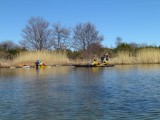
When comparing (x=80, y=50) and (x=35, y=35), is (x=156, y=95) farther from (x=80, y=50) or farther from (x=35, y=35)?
(x=35, y=35)

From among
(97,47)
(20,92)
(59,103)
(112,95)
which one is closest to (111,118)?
(59,103)

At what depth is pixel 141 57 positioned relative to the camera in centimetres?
4438

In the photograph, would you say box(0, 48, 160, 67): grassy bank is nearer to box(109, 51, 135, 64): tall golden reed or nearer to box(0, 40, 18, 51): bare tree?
box(109, 51, 135, 64): tall golden reed

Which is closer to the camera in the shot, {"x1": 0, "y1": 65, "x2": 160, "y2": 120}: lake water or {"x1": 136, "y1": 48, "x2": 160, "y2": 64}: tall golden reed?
{"x1": 0, "y1": 65, "x2": 160, "y2": 120}: lake water

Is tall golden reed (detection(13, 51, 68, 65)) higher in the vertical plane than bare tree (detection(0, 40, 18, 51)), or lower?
lower

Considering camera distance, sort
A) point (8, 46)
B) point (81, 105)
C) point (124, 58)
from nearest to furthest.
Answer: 1. point (81, 105)
2. point (124, 58)
3. point (8, 46)

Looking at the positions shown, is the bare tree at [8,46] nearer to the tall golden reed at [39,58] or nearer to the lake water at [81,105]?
the tall golden reed at [39,58]

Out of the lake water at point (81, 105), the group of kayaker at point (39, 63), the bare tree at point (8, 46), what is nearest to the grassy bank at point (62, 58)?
the group of kayaker at point (39, 63)

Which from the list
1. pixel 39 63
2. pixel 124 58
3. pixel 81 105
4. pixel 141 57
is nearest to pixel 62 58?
pixel 39 63

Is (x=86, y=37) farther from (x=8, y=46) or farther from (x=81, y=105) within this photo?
(x=81, y=105)

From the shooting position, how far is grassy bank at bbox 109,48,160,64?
145 feet

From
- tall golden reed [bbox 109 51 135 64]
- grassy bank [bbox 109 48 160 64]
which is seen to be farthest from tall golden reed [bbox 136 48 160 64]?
tall golden reed [bbox 109 51 135 64]

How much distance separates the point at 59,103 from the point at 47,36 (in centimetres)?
4868

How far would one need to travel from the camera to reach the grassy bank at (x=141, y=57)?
1736 inches
